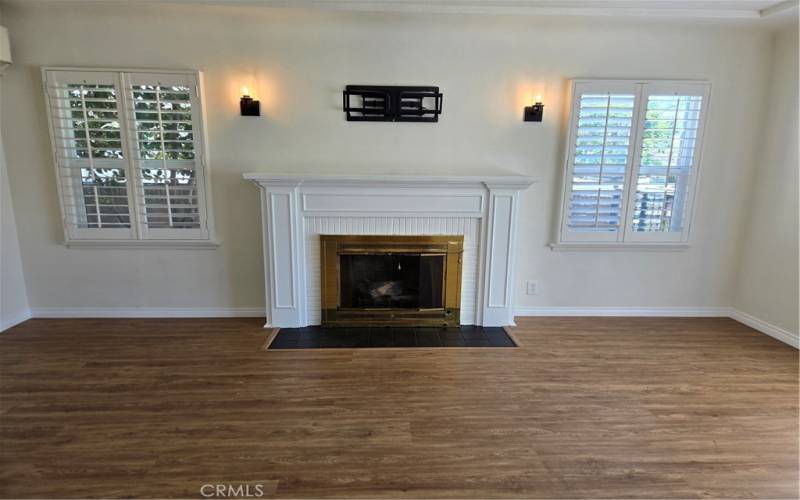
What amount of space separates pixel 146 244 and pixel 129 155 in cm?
77

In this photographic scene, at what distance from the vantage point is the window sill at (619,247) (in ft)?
11.9

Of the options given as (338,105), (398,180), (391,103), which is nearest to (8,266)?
(338,105)

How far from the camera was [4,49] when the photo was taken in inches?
119

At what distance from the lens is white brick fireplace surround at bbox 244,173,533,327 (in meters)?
3.21

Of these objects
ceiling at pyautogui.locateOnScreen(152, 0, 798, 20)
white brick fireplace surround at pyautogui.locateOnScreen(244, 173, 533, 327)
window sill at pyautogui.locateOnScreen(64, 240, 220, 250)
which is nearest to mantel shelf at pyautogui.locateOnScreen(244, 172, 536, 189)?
white brick fireplace surround at pyautogui.locateOnScreen(244, 173, 533, 327)

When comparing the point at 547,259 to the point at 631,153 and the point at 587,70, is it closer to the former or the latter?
the point at 631,153

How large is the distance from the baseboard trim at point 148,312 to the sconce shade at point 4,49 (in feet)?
6.84

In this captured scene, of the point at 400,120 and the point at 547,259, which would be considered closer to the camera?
the point at 400,120

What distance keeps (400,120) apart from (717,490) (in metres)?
3.08

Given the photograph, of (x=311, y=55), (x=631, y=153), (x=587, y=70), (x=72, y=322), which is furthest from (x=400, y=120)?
(x=72, y=322)

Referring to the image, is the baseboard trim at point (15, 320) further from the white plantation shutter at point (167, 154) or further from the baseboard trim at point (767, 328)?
the baseboard trim at point (767, 328)

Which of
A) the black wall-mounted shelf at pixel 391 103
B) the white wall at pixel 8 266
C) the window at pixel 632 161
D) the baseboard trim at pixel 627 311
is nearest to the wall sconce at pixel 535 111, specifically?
the window at pixel 632 161

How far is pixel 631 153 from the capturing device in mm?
3418

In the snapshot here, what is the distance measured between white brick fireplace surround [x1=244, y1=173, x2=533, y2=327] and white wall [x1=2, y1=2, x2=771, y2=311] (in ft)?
1.02
